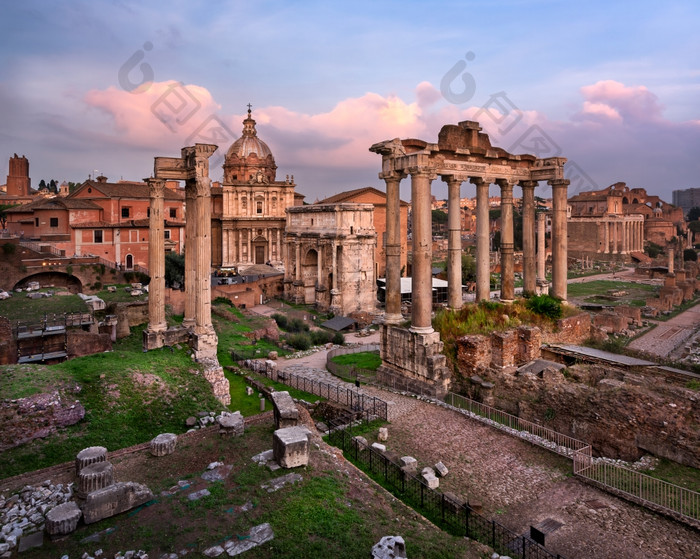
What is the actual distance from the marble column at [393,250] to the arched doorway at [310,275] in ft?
80.8

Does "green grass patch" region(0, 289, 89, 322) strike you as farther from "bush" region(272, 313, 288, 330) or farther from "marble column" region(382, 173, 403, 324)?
"marble column" region(382, 173, 403, 324)

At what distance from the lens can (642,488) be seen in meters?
9.76

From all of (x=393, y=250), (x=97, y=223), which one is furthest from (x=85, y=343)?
(x=97, y=223)

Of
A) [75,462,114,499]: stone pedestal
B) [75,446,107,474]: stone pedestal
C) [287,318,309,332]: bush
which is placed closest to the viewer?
[75,462,114,499]: stone pedestal

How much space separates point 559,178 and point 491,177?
2955 millimetres

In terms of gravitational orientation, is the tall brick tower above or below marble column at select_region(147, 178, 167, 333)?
above

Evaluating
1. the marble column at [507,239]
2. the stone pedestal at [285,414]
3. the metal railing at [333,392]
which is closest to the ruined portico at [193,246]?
the metal railing at [333,392]

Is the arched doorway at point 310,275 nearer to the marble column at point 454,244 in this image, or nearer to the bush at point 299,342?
the bush at point 299,342

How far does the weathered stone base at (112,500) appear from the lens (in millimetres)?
7445

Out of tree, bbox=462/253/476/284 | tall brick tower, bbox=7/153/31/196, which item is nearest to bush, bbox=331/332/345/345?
tree, bbox=462/253/476/284

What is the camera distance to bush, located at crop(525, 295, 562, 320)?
715 inches

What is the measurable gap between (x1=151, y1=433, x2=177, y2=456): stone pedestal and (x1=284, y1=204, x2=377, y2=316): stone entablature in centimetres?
2804

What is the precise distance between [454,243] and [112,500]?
13971 millimetres

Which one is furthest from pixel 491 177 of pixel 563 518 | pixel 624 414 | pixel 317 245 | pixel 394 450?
pixel 317 245
